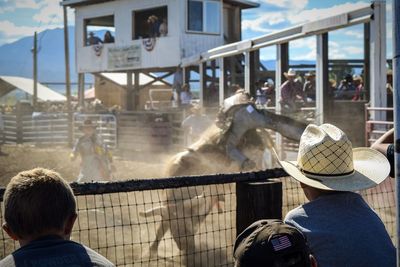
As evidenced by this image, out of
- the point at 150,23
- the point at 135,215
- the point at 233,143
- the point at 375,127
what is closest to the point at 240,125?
the point at 233,143

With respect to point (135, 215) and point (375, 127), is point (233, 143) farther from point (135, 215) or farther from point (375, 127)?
point (375, 127)

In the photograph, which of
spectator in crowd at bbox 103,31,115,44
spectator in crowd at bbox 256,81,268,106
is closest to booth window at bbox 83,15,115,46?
spectator in crowd at bbox 103,31,115,44

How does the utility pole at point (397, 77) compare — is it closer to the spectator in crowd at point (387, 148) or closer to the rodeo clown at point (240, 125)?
the spectator in crowd at point (387, 148)

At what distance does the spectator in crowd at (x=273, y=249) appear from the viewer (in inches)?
58.6

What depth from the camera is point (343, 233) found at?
2.23 meters

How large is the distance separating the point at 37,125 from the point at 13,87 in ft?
86.7

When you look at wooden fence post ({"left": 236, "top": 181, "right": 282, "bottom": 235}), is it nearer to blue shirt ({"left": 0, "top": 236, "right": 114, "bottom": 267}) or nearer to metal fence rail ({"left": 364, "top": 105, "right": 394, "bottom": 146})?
blue shirt ({"left": 0, "top": 236, "right": 114, "bottom": 267})

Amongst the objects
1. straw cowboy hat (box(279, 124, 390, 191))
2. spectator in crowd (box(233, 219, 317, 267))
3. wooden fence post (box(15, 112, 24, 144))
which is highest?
straw cowboy hat (box(279, 124, 390, 191))

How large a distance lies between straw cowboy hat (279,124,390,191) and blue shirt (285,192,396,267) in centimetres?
8

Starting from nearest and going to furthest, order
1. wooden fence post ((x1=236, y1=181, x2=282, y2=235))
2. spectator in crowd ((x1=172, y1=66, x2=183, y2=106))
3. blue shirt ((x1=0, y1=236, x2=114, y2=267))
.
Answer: blue shirt ((x1=0, y1=236, x2=114, y2=267)), wooden fence post ((x1=236, y1=181, x2=282, y2=235)), spectator in crowd ((x1=172, y1=66, x2=183, y2=106))

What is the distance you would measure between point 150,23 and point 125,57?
2.00 m

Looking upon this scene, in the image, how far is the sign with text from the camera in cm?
2356

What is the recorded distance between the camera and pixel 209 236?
6.95m

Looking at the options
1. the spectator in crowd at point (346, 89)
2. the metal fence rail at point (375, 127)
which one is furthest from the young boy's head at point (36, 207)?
the spectator in crowd at point (346, 89)
